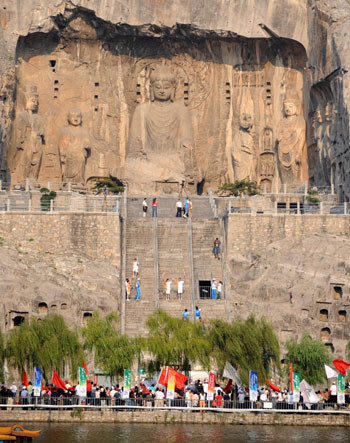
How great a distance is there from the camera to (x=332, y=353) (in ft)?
138

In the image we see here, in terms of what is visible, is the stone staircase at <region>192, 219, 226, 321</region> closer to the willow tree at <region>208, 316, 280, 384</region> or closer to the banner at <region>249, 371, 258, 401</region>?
the willow tree at <region>208, 316, 280, 384</region>

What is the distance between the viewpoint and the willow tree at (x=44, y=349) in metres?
37.2

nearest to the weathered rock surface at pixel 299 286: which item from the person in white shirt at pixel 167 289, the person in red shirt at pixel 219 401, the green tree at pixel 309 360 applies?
the person in white shirt at pixel 167 289

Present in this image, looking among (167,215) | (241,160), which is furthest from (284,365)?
(241,160)

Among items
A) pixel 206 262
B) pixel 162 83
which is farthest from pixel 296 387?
pixel 162 83

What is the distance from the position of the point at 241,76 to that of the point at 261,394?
28717mm

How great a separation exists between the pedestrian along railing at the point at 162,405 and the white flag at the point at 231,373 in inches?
57.6

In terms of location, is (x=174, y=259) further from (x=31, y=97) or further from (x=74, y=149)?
(x=31, y=97)

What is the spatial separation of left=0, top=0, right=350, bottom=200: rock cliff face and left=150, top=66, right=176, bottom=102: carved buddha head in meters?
0.63

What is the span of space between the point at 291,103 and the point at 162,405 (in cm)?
2836

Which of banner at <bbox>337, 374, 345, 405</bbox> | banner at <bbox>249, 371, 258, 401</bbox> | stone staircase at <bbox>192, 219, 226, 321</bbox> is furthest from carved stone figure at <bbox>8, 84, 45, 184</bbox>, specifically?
banner at <bbox>337, 374, 345, 405</bbox>

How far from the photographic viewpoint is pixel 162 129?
6116cm

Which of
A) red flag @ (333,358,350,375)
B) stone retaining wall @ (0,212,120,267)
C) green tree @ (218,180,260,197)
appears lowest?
red flag @ (333,358,350,375)

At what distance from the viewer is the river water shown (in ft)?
108
